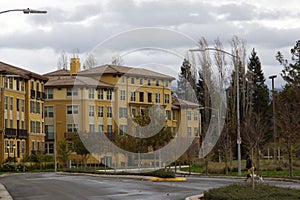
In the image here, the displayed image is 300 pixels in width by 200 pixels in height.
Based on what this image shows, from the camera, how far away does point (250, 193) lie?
69.7 ft

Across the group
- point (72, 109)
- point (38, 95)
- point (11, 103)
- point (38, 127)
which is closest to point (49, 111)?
point (72, 109)

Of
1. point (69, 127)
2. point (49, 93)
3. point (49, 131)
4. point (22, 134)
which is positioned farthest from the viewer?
point (49, 93)

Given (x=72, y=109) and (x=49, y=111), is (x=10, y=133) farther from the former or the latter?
(x=49, y=111)

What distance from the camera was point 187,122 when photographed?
90.8 meters

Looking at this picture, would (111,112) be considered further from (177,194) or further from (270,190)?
(270,190)

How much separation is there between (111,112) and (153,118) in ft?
110

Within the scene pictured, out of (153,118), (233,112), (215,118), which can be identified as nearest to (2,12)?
(153,118)

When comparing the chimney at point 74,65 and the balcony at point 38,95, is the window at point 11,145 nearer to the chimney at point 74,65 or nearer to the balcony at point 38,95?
the balcony at point 38,95

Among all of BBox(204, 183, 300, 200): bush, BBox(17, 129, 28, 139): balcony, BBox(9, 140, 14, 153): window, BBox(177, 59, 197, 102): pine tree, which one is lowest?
BBox(204, 183, 300, 200): bush

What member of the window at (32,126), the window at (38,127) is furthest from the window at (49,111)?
the window at (32,126)

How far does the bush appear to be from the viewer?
65.9 feet

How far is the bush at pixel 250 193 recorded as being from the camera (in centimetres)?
2010

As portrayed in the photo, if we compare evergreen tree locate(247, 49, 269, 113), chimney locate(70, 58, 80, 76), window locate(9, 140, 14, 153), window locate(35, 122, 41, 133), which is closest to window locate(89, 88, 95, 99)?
window locate(35, 122, 41, 133)

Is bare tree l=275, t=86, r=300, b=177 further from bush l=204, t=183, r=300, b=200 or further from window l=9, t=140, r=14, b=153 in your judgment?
window l=9, t=140, r=14, b=153
